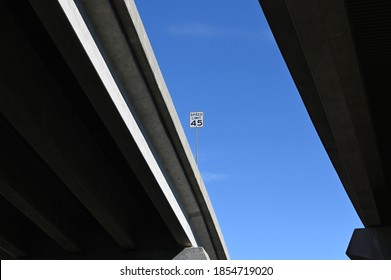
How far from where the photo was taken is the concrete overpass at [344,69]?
11.4 meters

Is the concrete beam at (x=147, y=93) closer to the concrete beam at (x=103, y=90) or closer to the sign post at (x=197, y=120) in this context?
the concrete beam at (x=103, y=90)

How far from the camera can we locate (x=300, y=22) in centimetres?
1113

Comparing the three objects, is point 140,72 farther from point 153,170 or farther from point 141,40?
point 153,170

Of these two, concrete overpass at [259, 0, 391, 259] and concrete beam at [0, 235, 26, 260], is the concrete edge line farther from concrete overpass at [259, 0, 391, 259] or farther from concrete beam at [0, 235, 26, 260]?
concrete beam at [0, 235, 26, 260]

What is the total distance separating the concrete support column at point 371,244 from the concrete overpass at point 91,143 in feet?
23.8

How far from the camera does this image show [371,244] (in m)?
29.2

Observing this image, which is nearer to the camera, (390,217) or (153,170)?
(153,170)

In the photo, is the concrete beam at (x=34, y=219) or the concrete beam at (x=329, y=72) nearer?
the concrete beam at (x=329, y=72)

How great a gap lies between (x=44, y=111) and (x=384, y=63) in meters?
7.90

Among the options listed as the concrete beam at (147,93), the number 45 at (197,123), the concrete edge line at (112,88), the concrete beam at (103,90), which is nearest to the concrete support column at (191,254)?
the concrete beam at (147,93)

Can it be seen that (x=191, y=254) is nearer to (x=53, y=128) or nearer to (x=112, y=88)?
(x=53, y=128)

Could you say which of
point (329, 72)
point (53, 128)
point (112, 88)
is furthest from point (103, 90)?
point (329, 72)

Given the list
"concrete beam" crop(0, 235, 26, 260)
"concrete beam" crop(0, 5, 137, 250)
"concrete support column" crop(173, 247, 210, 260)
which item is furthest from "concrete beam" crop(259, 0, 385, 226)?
"concrete beam" crop(0, 235, 26, 260)
